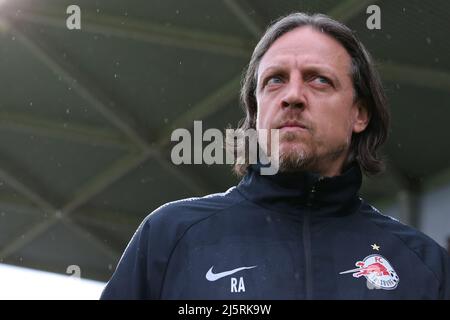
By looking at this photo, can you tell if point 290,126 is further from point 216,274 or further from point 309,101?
point 216,274

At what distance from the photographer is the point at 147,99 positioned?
9406mm

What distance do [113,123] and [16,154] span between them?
1.55 m

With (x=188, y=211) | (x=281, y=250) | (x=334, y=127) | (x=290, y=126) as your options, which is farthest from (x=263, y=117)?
(x=281, y=250)

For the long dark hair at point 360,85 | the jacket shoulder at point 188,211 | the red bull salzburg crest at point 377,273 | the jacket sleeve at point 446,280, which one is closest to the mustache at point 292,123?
the jacket shoulder at point 188,211

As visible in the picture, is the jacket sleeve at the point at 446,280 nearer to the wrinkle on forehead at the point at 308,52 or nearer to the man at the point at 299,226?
the man at the point at 299,226

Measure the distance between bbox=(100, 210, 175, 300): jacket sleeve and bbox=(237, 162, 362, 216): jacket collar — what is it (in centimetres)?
38

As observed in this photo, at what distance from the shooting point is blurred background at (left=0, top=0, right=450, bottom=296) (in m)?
7.96

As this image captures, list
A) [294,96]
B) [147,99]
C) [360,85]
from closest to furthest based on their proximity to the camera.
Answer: [294,96] → [360,85] → [147,99]

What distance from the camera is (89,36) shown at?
8398mm

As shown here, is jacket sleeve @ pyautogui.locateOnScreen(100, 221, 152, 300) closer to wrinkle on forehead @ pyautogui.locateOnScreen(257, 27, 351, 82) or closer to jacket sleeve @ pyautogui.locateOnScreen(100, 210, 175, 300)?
jacket sleeve @ pyautogui.locateOnScreen(100, 210, 175, 300)

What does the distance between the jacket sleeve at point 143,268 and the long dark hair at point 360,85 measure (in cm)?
75

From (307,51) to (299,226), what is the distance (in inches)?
30.5
